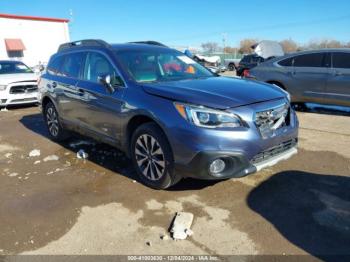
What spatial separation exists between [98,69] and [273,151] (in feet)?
8.86

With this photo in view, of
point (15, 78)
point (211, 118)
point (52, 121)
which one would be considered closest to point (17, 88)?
point (15, 78)

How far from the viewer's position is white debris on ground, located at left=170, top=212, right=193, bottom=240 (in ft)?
10.6

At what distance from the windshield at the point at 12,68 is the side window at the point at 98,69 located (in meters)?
7.76

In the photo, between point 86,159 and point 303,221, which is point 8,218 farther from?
point 303,221

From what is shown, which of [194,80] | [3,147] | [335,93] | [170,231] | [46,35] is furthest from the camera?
[46,35]

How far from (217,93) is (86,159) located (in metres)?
2.73

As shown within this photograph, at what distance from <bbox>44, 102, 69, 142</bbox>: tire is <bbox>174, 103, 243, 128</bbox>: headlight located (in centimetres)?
361

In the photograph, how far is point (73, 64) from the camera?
5.68 m

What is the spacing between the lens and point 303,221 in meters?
3.38

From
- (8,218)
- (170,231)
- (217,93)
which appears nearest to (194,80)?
(217,93)

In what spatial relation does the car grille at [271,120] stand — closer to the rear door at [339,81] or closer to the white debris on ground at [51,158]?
the white debris on ground at [51,158]

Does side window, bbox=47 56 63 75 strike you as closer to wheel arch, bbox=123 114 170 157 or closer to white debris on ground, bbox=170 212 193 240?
wheel arch, bbox=123 114 170 157

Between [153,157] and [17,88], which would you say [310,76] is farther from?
[17,88]

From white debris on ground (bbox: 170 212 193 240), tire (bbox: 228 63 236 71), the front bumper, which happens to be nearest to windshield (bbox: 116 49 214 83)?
the front bumper
